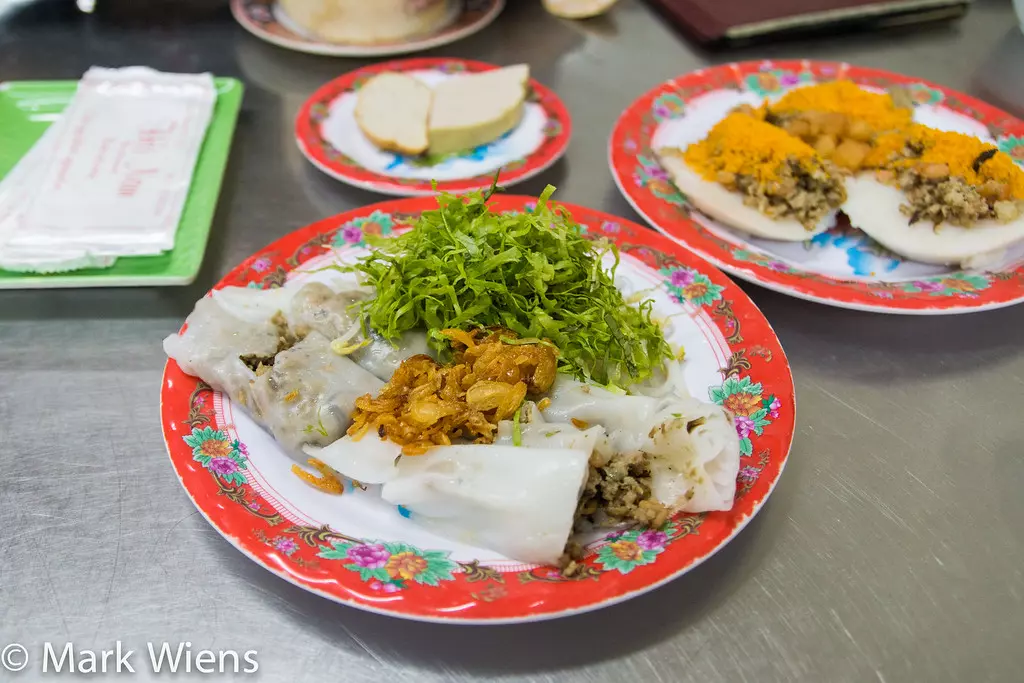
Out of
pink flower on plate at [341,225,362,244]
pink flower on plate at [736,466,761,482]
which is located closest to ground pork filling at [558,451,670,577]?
pink flower on plate at [736,466,761,482]

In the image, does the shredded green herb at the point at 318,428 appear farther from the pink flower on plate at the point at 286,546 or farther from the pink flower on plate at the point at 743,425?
the pink flower on plate at the point at 743,425

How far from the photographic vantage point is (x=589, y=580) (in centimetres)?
124

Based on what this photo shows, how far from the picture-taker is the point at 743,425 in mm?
1514

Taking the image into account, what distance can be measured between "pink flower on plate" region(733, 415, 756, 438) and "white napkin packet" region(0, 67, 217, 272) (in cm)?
151

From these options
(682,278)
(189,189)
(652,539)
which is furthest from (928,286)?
(189,189)

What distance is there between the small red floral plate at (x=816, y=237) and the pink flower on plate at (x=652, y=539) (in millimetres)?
832

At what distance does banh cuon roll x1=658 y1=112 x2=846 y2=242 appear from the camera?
216 cm

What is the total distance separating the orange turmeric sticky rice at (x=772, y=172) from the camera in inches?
85.5

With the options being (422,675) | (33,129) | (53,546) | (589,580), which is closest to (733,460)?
(589,580)

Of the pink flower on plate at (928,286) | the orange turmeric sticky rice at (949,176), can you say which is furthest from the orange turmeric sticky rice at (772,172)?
the pink flower on plate at (928,286)

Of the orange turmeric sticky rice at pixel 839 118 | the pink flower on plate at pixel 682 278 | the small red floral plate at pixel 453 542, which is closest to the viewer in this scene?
the small red floral plate at pixel 453 542

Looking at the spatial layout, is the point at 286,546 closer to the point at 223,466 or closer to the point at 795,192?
the point at 223,466

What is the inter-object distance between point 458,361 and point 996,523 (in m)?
1.18

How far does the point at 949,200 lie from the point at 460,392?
1.53 meters
